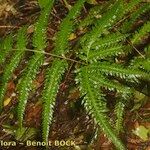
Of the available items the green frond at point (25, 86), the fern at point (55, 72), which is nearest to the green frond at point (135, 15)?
the fern at point (55, 72)

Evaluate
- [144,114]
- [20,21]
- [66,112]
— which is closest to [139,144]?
[144,114]

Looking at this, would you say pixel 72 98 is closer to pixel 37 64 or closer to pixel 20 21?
pixel 37 64

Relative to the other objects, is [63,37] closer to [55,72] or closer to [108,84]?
[55,72]

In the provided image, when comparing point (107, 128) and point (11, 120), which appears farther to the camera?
point (11, 120)

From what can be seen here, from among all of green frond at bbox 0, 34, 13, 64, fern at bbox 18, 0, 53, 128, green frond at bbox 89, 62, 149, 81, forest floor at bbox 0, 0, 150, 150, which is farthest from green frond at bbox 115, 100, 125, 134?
green frond at bbox 0, 34, 13, 64

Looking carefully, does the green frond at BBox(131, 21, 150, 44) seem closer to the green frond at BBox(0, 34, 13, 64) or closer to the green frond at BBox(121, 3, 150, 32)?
the green frond at BBox(121, 3, 150, 32)

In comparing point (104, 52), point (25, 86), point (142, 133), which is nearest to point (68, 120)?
point (142, 133)

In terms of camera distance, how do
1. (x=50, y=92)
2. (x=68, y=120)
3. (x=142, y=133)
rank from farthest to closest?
(x=68, y=120), (x=142, y=133), (x=50, y=92)

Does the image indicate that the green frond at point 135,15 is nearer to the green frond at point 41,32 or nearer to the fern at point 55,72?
the fern at point 55,72
